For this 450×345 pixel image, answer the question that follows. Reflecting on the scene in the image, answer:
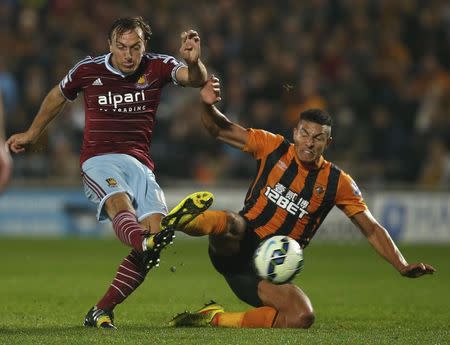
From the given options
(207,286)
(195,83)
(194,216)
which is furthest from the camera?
(207,286)

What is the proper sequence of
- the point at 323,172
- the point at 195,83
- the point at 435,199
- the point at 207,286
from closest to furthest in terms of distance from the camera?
the point at 195,83 < the point at 323,172 < the point at 207,286 < the point at 435,199

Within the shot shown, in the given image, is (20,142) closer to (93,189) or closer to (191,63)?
(93,189)

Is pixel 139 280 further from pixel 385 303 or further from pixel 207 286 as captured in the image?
pixel 207 286

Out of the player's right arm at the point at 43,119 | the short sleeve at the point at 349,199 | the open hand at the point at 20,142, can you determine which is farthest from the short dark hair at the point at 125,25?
the short sleeve at the point at 349,199

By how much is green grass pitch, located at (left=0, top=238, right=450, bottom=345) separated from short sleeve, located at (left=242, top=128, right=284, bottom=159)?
4.56 feet

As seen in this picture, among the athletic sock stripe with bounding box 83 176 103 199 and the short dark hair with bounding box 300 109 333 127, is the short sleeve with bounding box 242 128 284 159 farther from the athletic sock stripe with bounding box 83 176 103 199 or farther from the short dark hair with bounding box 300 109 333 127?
the athletic sock stripe with bounding box 83 176 103 199

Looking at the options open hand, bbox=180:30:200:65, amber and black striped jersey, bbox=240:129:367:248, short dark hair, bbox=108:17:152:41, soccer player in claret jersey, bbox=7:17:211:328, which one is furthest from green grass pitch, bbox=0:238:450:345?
short dark hair, bbox=108:17:152:41

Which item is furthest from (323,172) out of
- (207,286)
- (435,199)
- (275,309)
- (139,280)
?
(435,199)

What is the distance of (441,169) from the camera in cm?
1739

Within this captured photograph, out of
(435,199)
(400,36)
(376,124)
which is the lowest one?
(435,199)

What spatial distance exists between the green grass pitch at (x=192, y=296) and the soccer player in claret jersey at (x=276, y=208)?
35 cm

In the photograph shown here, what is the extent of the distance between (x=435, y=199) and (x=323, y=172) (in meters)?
9.46

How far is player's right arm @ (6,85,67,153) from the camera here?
25.9ft

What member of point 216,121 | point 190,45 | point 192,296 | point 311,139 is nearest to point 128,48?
point 190,45
